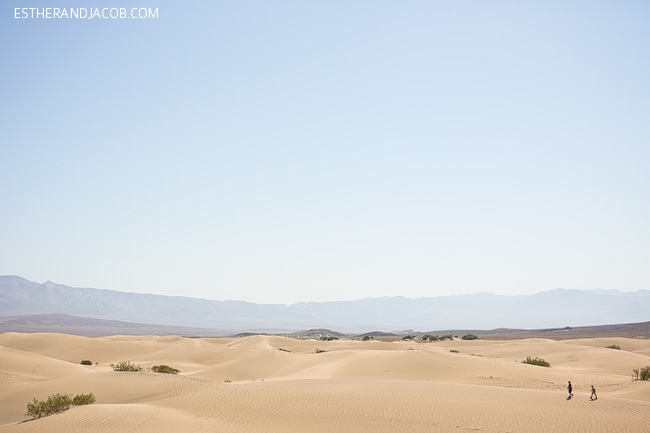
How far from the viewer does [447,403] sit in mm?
15930

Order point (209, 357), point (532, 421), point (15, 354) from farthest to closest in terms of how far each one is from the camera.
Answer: point (209, 357) < point (15, 354) < point (532, 421)

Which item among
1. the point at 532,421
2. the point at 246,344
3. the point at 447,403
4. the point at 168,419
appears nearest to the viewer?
the point at 532,421

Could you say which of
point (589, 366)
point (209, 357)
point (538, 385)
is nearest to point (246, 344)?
point (209, 357)

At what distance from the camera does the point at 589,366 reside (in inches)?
1268

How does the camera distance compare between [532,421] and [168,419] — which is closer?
[532,421]

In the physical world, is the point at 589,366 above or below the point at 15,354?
below

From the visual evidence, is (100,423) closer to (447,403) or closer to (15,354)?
(447,403)

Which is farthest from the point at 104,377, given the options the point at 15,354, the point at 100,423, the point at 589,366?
the point at 589,366

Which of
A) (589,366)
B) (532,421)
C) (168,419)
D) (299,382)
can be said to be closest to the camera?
(532,421)

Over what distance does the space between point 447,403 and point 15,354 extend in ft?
89.5

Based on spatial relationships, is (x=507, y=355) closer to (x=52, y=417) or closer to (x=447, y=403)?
(x=447, y=403)

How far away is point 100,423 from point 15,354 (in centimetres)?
1999

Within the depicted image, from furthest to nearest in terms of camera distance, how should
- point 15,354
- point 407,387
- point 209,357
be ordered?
point 209,357 → point 15,354 → point 407,387

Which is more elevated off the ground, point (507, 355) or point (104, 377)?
point (104, 377)
